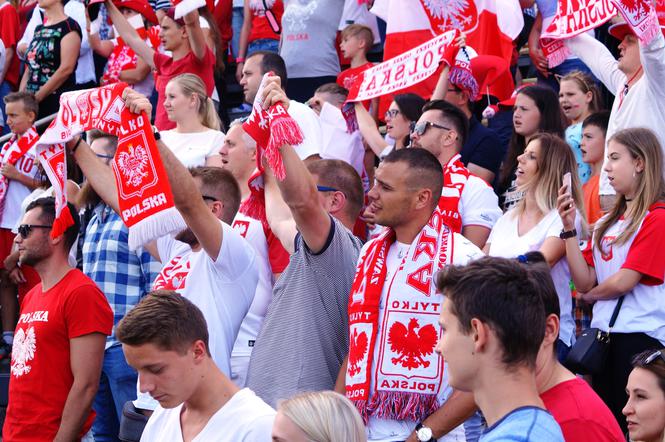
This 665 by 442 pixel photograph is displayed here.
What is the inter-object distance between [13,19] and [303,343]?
8072mm

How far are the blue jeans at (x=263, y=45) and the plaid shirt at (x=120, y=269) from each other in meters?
4.53

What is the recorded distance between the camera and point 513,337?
2768mm

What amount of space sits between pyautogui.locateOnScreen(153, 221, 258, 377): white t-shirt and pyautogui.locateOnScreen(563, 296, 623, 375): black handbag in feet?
5.24

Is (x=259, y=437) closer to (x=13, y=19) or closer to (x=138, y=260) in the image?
(x=138, y=260)

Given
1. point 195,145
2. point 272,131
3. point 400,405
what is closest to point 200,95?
point 195,145

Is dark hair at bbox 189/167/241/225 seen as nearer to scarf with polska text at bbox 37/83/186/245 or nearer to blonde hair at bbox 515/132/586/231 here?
scarf with polska text at bbox 37/83/186/245

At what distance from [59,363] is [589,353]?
2593 millimetres

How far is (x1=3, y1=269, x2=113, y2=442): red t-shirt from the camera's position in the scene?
5605 mm

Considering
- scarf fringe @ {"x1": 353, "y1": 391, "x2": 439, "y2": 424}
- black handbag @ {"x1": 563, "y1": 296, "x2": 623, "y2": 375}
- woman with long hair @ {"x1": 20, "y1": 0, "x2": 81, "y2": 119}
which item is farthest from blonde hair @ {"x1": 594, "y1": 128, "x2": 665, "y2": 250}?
woman with long hair @ {"x1": 20, "y1": 0, "x2": 81, "y2": 119}

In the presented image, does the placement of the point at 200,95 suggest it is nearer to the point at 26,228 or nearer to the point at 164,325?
the point at 26,228

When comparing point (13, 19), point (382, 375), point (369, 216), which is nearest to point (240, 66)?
point (13, 19)

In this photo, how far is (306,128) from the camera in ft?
20.4

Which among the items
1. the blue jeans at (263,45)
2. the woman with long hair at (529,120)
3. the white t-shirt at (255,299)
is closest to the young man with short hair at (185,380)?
the white t-shirt at (255,299)

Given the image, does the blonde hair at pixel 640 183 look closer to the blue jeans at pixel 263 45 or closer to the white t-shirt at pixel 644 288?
the white t-shirt at pixel 644 288
